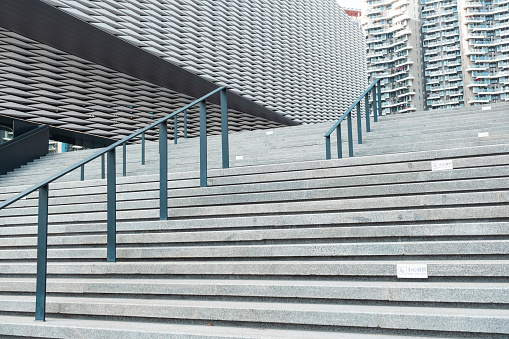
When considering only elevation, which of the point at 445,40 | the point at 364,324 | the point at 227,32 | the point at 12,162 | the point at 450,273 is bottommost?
the point at 364,324

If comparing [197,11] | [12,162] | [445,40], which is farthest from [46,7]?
[445,40]

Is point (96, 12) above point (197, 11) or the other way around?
the other way around

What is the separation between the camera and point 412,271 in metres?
2.58

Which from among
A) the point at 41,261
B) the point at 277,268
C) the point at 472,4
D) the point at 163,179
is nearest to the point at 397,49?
the point at 472,4

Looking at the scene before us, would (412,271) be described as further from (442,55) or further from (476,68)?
(442,55)

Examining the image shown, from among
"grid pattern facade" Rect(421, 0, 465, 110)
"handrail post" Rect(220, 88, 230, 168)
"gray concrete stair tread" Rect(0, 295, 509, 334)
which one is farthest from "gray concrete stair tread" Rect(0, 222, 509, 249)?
"grid pattern facade" Rect(421, 0, 465, 110)

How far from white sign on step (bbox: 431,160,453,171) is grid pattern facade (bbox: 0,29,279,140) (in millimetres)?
8949

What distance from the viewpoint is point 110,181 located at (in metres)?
3.53

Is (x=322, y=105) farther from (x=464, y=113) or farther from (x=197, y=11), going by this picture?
(x=464, y=113)

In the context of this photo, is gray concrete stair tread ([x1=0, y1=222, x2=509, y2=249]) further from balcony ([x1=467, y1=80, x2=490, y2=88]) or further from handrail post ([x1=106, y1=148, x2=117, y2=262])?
balcony ([x1=467, y1=80, x2=490, y2=88])

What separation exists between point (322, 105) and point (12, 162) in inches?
687

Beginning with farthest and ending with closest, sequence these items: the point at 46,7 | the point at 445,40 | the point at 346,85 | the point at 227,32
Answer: the point at 445,40
the point at 346,85
the point at 227,32
the point at 46,7

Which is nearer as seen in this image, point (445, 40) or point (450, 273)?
point (450, 273)

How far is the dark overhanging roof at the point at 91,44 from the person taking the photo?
30.0ft
